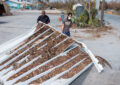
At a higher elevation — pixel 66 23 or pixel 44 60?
pixel 66 23

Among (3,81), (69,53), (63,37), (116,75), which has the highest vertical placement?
(63,37)

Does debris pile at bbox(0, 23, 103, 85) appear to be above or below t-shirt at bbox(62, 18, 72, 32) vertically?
below

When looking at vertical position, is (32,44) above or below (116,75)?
above

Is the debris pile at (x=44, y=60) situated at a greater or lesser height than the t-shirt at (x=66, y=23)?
lesser

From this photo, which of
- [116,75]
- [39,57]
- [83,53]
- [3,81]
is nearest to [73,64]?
[83,53]

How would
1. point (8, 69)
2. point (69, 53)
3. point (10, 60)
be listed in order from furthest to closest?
point (69, 53), point (10, 60), point (8, 69)

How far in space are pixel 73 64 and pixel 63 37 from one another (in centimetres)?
118

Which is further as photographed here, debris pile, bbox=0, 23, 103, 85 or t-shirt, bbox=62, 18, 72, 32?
t-shirt, bbox=62, 18, 72, 32

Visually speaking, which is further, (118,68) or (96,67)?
(118,68)

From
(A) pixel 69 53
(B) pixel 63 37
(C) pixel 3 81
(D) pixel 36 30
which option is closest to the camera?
(C) pixel 3 81

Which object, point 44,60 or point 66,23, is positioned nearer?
point 44,60

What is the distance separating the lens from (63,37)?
4754 millimetres

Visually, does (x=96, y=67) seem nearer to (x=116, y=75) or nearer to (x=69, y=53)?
(x=116, y=75)

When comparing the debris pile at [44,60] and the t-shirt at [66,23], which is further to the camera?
the t-shirt at [66,23]
